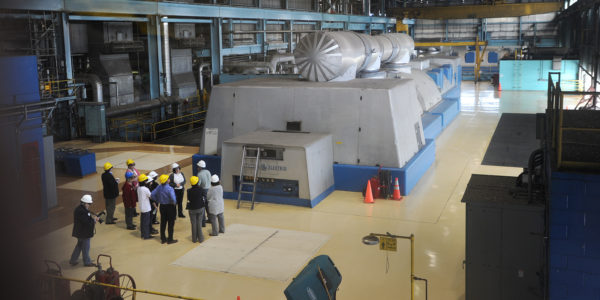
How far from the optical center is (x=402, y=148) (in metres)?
12.5

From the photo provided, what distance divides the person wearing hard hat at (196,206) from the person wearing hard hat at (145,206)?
2.29ft

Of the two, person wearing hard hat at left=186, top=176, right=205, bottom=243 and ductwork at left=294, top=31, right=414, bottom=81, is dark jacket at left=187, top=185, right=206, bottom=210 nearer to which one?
person wearing hard hat at left=186, top=176, right=205, bottom=243

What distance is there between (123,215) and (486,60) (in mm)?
38046

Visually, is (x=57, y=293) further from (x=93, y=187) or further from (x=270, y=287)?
(x=93, y=187)

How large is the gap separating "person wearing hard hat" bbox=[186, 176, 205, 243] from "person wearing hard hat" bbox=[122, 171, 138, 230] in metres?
1.29

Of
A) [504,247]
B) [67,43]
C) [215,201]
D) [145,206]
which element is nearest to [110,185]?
[145,206]

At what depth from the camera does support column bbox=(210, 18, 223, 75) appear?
2425cm

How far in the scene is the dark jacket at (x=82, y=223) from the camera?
8250 mm

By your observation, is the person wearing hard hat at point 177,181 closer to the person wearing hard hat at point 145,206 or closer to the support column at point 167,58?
the person wearing hard hat at point 145,206

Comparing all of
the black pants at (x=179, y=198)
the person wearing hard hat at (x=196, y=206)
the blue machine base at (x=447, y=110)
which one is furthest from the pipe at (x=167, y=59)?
the person wearing hard hat at (x=196, y=206)

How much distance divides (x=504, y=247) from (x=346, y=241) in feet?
11.3

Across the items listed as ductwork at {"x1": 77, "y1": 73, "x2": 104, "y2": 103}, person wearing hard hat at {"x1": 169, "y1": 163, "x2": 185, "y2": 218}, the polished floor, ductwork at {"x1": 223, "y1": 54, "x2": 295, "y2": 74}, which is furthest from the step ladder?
ductwork at {"x1": 223, "y1": 54, "x2": 295, "y2": 74}

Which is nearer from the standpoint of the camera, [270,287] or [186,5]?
[270,287]

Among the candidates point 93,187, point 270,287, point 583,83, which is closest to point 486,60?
point 583,83
